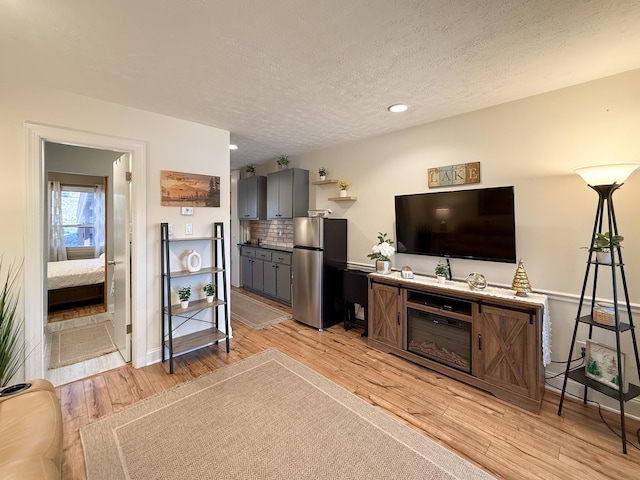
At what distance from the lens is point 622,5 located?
1.39 m

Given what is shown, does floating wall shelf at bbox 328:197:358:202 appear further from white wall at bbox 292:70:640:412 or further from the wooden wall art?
the wooden wall art

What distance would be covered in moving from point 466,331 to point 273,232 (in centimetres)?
390

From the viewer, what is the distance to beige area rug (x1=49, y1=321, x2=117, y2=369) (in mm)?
2914

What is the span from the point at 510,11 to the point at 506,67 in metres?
0.64

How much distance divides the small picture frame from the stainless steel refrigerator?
2.54m

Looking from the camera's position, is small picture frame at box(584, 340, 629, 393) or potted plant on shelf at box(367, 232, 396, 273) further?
potted plant on shelf at box(367, 232, 396, 273)

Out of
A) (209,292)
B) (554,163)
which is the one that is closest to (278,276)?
(209,292)

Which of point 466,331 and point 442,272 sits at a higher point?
point 442,272

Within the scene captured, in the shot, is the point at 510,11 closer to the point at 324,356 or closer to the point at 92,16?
the point at 92,16

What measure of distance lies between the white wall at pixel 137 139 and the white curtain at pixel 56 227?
161 inches

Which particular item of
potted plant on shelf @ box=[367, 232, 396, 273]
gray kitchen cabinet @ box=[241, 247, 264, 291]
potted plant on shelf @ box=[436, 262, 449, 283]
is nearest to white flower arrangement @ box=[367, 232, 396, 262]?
potted plant on shelf @ box=[367, 232, 396, 273]

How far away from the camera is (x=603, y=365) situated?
6.64ft

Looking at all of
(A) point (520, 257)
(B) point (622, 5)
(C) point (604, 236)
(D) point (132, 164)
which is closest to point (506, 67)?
(B) point (622, 5)

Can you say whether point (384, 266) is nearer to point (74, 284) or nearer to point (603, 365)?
point (603, 365)
